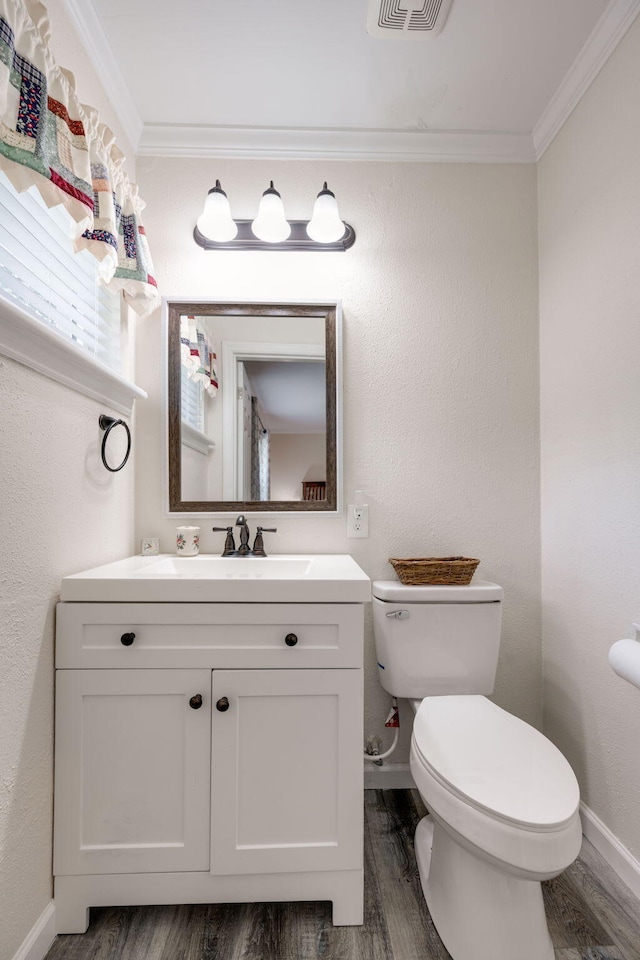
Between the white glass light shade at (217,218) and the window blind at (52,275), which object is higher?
the white glass light shade at (217,218)

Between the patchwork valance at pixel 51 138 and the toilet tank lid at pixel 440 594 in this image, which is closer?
the patchwork valance at pixel 51 138

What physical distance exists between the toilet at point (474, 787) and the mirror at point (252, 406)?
57 cm

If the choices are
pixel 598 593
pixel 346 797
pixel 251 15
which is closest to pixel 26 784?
pixel 346 797

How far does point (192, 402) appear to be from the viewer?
1.84 m

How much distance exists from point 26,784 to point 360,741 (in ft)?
2.51

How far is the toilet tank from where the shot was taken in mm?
1573

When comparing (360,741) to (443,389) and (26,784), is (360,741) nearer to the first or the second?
(26,784)

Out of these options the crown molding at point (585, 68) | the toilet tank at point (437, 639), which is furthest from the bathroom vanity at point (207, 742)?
the crown molding at point (585, 68)

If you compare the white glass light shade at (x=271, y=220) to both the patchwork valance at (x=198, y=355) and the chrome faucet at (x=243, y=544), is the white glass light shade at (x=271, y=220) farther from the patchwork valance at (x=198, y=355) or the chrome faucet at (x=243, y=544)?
the chrome faucet at (x=243, y=544)

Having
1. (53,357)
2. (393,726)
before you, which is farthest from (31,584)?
(393,726)

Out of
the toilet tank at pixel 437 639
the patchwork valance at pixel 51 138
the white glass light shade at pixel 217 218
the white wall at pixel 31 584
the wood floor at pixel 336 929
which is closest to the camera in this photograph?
the patchwork valance at pixel 51 138

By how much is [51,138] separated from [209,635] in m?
1.14

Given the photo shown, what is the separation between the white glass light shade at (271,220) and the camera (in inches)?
66.1

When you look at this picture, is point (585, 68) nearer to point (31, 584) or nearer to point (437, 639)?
point (437, 639)
